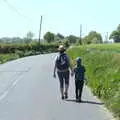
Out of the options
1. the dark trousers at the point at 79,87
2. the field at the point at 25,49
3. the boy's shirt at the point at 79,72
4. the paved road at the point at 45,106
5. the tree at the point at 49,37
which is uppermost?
the boy's shirt at the point at 79,72

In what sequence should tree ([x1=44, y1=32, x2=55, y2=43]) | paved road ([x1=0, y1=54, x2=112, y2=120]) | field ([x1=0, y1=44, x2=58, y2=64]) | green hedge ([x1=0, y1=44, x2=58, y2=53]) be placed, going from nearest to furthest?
paved road ([x1=0, y1=54, x2=112, y2=120]), field ([x1=0, y1=44, x2=58, y2=64]), green hedge ([x1=0, y1=44, x2=58, y2=53]), tree ([x1=44, y1=32, x2=55, y2=43])

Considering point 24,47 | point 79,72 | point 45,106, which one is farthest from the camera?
point 24,47

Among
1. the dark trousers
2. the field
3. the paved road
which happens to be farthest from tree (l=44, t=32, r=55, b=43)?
the dark trousers

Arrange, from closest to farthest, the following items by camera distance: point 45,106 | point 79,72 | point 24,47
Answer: point 45,106 → point 79,72 → point 24,47

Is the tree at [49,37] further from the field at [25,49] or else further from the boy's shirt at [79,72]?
the boy's shirt at [79,72]

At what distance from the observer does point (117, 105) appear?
13266 mm

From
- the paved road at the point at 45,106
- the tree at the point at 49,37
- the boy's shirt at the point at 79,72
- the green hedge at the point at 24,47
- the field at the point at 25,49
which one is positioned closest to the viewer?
the paved road at the point at 45,106

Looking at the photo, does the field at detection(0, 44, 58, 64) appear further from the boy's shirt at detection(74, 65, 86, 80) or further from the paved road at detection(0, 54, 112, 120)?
the boy's shirt at detection(74, 65, 86, 80)

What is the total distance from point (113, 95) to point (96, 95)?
309cm

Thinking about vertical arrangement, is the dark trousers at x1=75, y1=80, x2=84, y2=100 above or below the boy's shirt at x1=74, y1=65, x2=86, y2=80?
below

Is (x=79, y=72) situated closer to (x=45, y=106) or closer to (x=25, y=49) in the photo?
(x=45, y=106)

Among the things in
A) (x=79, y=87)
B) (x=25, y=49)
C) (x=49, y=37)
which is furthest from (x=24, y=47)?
(x=79, y=87)

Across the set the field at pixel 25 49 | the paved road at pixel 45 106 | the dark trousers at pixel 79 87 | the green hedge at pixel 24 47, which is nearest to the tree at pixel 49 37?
the field at pixel 25 49

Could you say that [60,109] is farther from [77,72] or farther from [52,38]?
[52,38]
